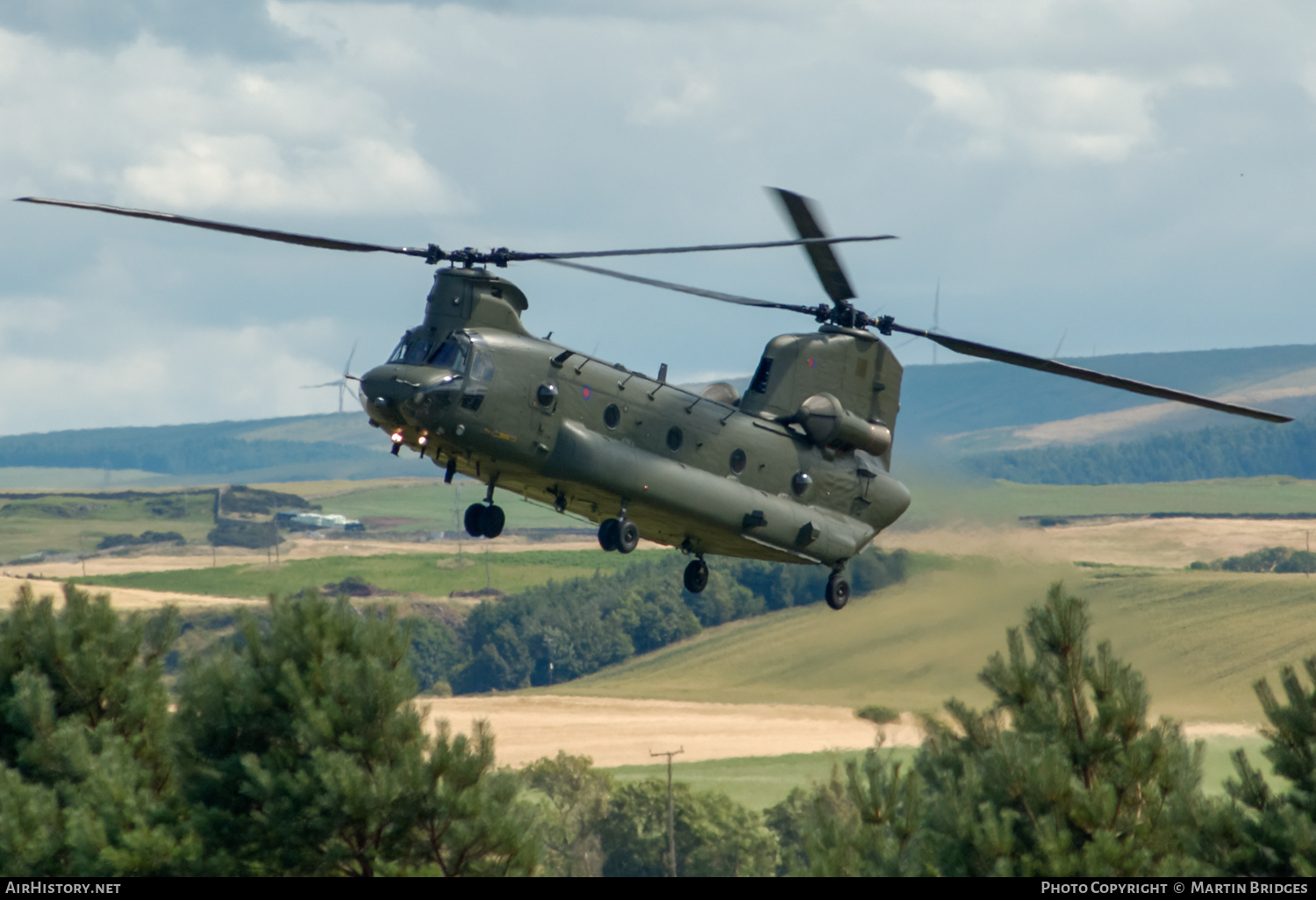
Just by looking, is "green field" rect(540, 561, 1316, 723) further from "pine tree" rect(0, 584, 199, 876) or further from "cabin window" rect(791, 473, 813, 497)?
"pine tree" rect(0, 584, 199, 876)

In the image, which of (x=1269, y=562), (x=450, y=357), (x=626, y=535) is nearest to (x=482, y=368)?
(x=450, y=357)

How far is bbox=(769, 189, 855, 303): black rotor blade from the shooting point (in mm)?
39938

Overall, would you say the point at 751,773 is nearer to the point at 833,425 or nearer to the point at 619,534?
the point at 833,425

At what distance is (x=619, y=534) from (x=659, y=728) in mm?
122369

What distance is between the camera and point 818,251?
1644 inches

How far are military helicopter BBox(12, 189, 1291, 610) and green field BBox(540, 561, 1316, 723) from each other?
12994mm

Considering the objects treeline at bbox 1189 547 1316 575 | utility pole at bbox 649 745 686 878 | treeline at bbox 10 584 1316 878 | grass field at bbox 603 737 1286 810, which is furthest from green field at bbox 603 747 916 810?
treeline at bbox 10 584 1316 878

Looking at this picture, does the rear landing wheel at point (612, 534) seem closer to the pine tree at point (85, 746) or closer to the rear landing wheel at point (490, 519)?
the rear landing wheel at point (490, 519)

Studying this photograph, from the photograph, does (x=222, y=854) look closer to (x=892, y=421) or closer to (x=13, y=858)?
(x=13, y=858)

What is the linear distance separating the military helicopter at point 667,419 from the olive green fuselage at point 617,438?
4cm

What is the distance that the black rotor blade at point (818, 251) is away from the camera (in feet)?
131

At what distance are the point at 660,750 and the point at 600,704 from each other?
21.8 meters

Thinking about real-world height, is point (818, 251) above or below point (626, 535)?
above
